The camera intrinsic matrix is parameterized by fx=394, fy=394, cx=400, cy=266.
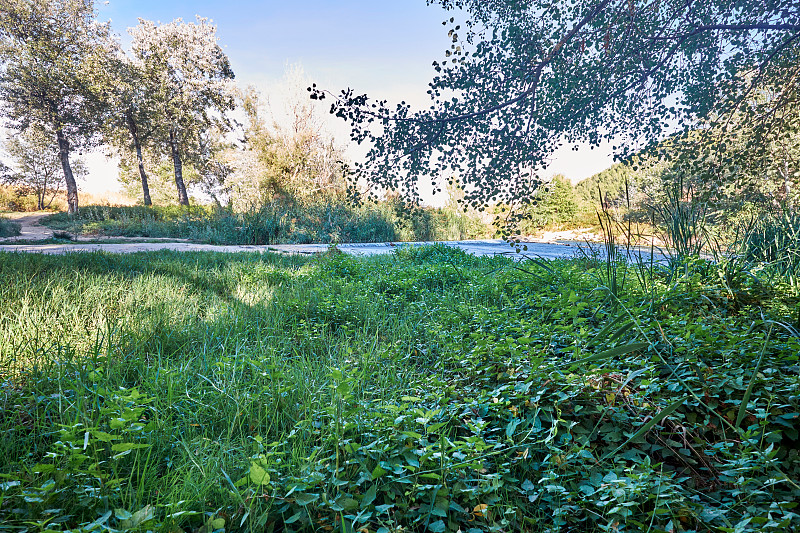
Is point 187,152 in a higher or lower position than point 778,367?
higher

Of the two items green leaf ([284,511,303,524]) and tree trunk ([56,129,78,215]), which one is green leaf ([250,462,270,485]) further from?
tree trunk ([56,129,78,215])

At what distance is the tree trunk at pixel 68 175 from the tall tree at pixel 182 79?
4161 mm

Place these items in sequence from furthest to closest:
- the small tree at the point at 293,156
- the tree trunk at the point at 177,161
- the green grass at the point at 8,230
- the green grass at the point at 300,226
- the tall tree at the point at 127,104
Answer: the tree trunk at the point at 177,161 → the tall tree at the point at 127,104 → the small tree at the point at 293,156 → the green grass at the point at 8,230 → the green grass at the point at 300,226

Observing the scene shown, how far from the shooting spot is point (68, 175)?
61.4 feet

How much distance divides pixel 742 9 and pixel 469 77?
9.75ft

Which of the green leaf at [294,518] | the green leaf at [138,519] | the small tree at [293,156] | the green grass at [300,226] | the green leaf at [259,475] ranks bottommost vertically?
the green leaf at [294,518]

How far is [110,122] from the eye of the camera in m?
19.3

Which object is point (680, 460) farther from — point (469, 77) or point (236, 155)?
point (236, 155)

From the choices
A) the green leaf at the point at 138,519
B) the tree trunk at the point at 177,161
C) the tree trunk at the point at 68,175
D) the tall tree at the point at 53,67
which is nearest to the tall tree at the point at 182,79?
the tree trunk at the point at 177,161

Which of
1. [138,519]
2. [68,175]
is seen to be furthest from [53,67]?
[138,519]

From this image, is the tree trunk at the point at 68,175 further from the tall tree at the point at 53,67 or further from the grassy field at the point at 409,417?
the grassy field at the point at 409,417

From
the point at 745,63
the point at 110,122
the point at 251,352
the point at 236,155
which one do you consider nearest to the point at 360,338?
the point at 251,352

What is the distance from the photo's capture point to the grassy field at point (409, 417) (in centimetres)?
119

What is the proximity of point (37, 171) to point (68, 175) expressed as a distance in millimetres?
11995
